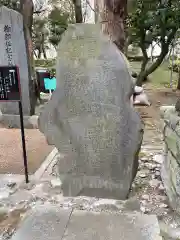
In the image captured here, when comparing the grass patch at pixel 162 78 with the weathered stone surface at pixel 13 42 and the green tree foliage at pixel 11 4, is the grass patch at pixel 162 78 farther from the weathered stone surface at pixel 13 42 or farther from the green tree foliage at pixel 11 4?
the weathered stone surface at pixel 13 42

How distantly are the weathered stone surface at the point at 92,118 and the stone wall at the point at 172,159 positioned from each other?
1.03 feet

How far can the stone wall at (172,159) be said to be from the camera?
2.62 metres

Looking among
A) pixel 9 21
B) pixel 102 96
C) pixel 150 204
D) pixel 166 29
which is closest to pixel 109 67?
pixel 102 96

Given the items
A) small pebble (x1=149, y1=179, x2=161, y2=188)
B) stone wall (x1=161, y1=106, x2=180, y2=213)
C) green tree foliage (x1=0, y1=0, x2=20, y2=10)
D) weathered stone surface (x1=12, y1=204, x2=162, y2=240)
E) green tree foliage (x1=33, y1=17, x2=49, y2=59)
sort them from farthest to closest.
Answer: green tree foliage (x1=33, y1=17, x2=49, y2=59) < green tree foliage (x1=0, y1=0, x2=20, y2=10) < small pebble (x1=149, y1=179, x2=161, y2=188) < stone wall (x1=161, y1=106, x2=180, y2=213) < weathered stone surface (x1=12, y1=204, x2=162, y2=240)

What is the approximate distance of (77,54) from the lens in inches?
107

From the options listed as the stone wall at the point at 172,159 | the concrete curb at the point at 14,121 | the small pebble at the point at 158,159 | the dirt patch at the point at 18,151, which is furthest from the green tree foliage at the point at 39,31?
the stone wall at the point at 172,159

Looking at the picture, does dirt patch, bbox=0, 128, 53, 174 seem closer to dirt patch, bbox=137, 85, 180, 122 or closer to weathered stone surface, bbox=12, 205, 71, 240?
weathered stone surface, bbox=12, 205, 71, 240

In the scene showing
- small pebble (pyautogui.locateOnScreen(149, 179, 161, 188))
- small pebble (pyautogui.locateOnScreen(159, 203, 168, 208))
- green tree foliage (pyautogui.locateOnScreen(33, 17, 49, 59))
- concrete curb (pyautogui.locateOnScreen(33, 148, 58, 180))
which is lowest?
small pebble (pyautogui.locateOnScreen(159, 203, 168, 208))

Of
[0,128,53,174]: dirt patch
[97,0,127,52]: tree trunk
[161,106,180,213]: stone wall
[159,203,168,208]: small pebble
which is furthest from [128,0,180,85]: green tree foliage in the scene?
[159,203,168,208]: small pebble

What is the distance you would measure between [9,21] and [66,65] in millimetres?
3143

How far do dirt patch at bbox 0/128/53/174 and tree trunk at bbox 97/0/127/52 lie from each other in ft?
7.76

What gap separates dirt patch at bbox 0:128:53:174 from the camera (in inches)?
153

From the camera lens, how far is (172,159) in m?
2.83

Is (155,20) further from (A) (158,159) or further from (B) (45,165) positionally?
(B) (45,165)
